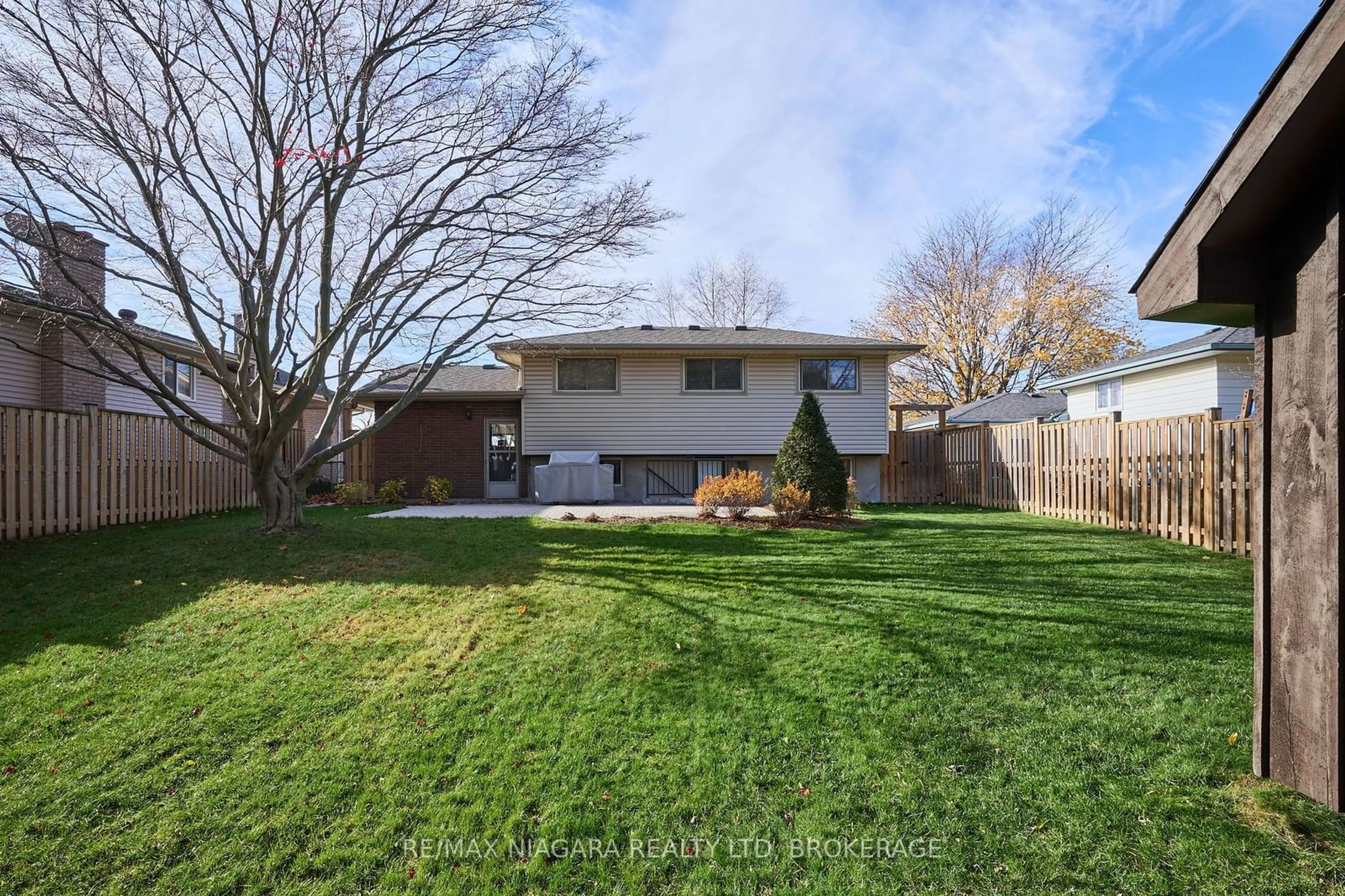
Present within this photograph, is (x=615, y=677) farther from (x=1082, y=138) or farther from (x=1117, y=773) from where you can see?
(x=1082, y=138)

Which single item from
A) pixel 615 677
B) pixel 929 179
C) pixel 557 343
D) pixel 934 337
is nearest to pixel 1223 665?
pixel 615 677

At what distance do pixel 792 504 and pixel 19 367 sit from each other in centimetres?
1586

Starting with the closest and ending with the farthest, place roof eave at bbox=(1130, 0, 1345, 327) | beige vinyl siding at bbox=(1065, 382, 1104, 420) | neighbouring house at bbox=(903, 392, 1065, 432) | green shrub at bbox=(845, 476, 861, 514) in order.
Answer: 1. roof eave at bbox=(1130, 0, 1345, 327)
2. green shrub at bbox=(845, 476, 861, 514)
3. beige vinyl siding at bbox=(1065, 382, 1104, 420)
4. neighbouring house at bbox=(903, 392, 1065, 432)

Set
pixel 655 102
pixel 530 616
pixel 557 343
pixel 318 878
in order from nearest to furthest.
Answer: pixel 318 878
pixel 530 616
pixel 655 102
pixel 557 343

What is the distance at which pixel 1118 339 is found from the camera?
2673cm

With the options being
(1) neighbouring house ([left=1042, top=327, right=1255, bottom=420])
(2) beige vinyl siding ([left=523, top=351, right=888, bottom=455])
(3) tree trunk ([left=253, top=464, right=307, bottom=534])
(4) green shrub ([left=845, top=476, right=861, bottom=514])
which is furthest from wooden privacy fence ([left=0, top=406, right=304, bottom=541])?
(1) neighbouring house ([left=1042, top=327, right=1255, bottom=420])

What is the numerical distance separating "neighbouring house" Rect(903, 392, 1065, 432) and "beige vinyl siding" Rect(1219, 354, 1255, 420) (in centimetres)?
707

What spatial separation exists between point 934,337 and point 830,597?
2699cm

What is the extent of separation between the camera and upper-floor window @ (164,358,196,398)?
613 inches

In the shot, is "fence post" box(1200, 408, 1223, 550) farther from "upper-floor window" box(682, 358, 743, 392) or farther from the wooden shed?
"upper-floor window" box(682, 358, 743, 392)

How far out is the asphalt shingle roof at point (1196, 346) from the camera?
1399 cm

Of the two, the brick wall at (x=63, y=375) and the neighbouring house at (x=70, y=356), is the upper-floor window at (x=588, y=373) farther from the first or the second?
the brick wall at (x=63, y=375)

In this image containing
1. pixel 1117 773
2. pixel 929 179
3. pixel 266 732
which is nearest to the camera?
pixel 1117 773

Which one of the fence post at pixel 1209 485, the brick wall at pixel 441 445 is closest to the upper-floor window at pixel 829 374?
the brick wall at pixel 441 445
